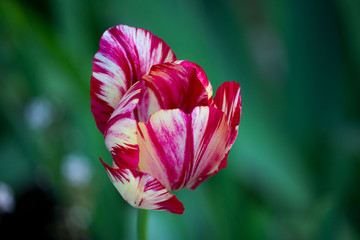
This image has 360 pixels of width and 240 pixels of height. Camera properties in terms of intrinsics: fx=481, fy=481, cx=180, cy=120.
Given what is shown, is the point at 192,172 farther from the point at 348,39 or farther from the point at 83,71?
the point at 348,39

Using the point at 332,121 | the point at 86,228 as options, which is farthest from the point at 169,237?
the point at 332,121

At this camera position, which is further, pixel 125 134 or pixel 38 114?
pixel 38 114

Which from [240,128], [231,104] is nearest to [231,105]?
[231,104]

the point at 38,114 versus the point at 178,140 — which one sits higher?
the point at 178,140

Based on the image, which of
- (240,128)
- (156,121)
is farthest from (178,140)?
(240,128)

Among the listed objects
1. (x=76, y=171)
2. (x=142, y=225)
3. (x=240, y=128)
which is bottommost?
(x=76, y=171)

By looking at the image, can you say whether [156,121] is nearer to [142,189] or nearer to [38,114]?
[142,189]

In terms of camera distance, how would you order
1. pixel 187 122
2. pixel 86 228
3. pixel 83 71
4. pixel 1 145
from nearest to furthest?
pixel 187 122
pixel 83 71
pixel 86 228
pixel 1 145
